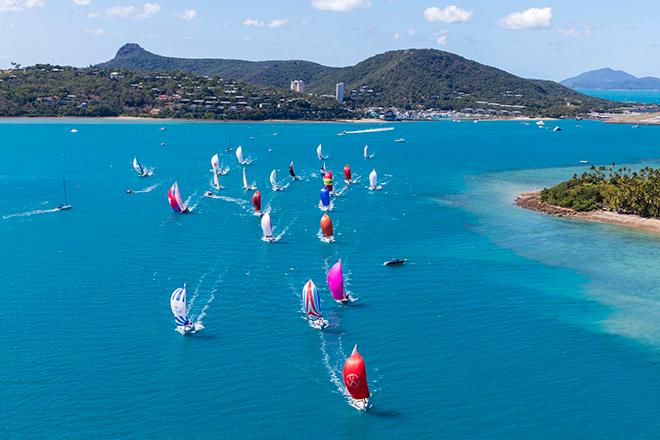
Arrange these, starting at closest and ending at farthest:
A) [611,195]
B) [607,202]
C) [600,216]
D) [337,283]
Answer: [337,283] → [600,216] → [607,202] → [611,195]

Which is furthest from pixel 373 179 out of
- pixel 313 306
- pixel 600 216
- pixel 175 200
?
pixel 313 306

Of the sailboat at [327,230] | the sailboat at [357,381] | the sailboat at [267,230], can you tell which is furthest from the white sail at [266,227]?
the sailboat at [357,381]

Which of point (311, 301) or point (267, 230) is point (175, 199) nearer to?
point (267, 230)

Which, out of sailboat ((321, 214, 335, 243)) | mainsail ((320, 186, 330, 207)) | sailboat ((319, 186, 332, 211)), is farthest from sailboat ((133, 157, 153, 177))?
sailboat ((321, 214, 335, 243))

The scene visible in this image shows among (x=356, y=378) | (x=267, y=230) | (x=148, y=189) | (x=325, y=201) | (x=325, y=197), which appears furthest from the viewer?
(x=148, y=189)

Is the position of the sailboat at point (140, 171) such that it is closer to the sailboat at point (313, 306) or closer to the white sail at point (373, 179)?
the white sail at point (373, 179)
